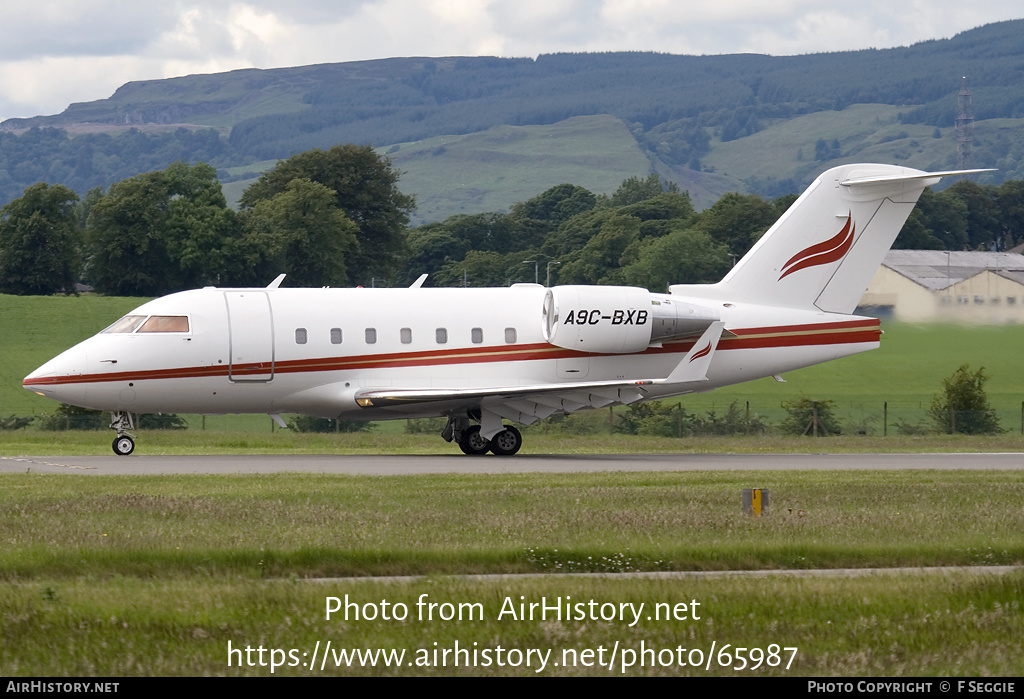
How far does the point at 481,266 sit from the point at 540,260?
8001mm

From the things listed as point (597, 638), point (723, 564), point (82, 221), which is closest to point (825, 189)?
point (723, 564)

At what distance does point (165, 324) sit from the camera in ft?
96.3

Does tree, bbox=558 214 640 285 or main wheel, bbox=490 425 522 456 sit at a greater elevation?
tree, bbox=558 214 640 285

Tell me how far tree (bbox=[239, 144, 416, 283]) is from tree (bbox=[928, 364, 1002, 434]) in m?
73.4

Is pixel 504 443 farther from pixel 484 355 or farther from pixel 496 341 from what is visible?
pixel 496 341

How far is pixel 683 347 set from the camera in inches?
1251

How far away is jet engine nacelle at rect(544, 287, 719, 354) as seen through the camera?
3053cm

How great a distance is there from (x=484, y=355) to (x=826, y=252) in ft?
27.4

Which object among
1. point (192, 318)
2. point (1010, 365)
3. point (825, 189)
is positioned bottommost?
point (1010, 365)

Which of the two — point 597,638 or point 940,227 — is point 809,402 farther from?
point 940,227

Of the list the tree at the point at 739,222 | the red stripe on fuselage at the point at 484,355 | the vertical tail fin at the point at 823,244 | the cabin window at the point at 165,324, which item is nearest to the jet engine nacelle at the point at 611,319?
the red stripe on fuselage at the point at 484,355

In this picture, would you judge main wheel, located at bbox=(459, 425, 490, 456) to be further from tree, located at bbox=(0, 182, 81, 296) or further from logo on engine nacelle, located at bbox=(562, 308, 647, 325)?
tree, located at bbox=(0, 182, 81, 296)

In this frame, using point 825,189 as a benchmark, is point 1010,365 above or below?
below

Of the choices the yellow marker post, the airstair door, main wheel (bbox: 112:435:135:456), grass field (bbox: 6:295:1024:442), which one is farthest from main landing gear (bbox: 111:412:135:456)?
grass field (bbox: 6:295:1024:442)
